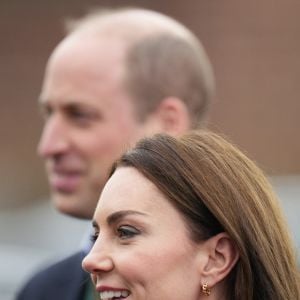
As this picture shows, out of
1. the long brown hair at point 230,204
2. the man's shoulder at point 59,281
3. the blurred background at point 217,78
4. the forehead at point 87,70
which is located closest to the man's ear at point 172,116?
the forehead at point 87,70

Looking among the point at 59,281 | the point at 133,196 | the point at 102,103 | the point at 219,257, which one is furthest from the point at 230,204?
the point at 102,103

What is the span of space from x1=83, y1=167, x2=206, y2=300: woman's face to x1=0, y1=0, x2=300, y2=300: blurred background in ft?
25.8

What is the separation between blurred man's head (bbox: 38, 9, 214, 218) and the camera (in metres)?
4.21

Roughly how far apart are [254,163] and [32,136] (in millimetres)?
13060

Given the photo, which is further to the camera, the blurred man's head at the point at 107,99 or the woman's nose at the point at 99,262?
the blurred man's head at the point at 107,99

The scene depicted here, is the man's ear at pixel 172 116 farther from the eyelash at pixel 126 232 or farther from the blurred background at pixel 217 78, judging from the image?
the blurred background at pixel 217 78

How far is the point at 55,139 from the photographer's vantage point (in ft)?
14.0

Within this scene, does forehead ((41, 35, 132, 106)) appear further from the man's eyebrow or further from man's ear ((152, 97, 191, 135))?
the man's eyebrow

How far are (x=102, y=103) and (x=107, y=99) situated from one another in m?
0.03

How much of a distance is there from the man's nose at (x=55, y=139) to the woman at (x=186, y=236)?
1142 millimetres

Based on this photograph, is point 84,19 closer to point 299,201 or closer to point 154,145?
point 154,145

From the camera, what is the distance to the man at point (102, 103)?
13.7ft

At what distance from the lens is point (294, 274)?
3.15m

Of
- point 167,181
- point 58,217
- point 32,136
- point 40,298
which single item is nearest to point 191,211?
point 167,181
